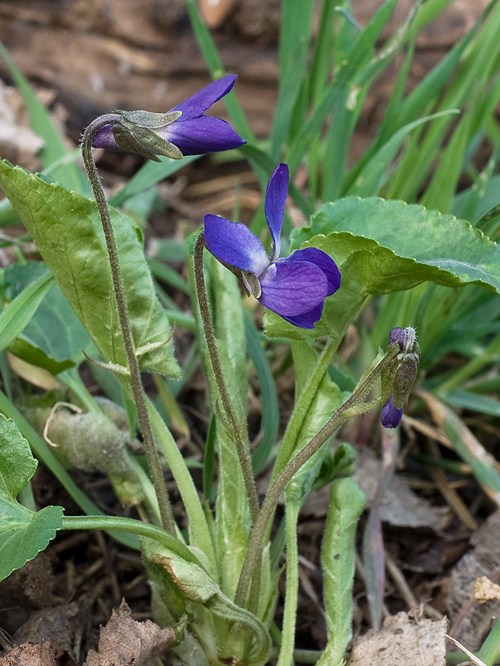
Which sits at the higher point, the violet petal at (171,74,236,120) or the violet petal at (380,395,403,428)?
the violet petal at (171,74,236,120)

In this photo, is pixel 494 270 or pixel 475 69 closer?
pixel 494 270

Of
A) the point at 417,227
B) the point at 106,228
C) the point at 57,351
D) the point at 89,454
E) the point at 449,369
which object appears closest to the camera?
the point at 106,228

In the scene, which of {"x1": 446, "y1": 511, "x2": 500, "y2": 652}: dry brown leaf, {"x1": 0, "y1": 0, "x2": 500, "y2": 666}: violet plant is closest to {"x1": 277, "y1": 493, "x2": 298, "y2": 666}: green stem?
{"x1": 0, "y1": 0, "x2": 500, "y2": 666}: violet plant

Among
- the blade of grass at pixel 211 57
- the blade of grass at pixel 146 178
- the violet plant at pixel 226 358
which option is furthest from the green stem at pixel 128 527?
the blade of grass at pixel 211 57

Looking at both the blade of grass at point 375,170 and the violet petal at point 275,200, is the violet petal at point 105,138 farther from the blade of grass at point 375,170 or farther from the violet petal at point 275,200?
the blade of grass at point 375,170

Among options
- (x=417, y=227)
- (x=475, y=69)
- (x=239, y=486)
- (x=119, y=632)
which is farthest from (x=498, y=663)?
(x=475, y=69)

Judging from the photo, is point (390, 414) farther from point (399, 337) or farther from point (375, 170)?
point (375, 170)

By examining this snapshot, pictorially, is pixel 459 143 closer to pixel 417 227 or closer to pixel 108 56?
pixel 417 227

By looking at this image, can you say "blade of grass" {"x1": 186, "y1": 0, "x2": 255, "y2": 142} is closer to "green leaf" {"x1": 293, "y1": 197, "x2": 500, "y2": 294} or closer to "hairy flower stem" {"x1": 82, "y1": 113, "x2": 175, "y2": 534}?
"green leaf" {"x1": 293, "y1": 197, "x2": 500, "y2": 294}
